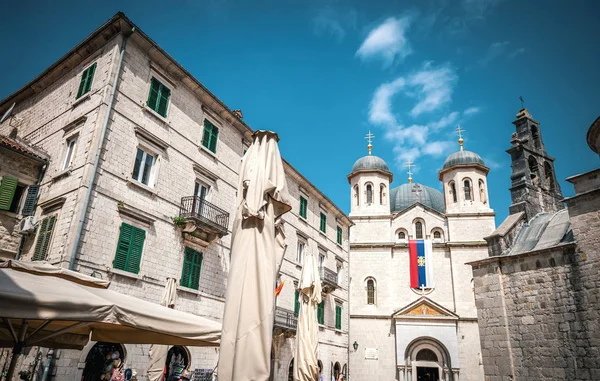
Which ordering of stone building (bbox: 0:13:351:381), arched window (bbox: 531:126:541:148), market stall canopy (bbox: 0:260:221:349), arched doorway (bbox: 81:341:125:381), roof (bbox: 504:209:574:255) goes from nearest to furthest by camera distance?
market stall canopy (bbox: 0:260:221:349) < arched doorway (bbox: 81:341:125:381) < stone building (bbox: 0:13:351:381) < roof (bbox: 504:209:574:255) < arched window (bbox: 531:126:541:148)

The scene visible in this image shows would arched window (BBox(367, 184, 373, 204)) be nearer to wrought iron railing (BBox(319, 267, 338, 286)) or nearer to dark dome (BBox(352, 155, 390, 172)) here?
dark dome (BBox(352, 155, 390, 172))

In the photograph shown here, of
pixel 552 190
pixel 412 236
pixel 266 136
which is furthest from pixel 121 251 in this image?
pixel 412 236

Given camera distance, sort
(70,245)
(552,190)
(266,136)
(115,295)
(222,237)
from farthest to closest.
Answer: (552,190) < (222,237) < (70,245) < (266,136) < (115,295)

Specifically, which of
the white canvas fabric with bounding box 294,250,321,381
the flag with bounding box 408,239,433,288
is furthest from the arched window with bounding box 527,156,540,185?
the flag with bounding box 408,239,433,288

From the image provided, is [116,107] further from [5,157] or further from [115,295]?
[115,295]

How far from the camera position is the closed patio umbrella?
411 cm

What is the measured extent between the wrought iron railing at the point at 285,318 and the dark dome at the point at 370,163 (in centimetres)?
1774

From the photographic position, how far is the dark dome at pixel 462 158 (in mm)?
32750

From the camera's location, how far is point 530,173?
738 inches

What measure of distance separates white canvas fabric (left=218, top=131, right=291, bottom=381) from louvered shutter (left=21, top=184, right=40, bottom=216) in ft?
36.2

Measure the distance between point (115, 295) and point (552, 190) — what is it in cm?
2003

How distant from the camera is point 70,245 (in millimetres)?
11227

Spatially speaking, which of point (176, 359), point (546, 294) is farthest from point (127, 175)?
point (546, 294)

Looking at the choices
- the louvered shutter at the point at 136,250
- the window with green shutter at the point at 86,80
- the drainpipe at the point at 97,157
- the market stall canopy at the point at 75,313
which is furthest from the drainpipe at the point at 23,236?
the market stall canopy at the point at 75,313
